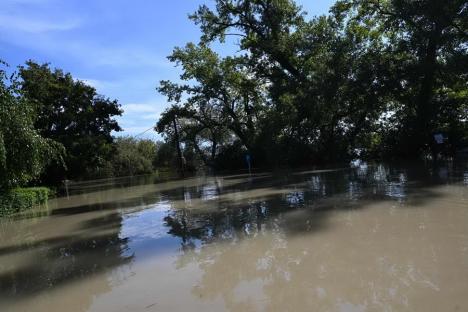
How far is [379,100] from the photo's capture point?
85.5 feet

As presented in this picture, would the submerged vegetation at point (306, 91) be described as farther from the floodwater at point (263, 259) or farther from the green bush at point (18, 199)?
the floodwater at point (263, 259)

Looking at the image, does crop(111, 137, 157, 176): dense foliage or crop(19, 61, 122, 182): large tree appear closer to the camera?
crop(19, 61, 122, 182): large tree

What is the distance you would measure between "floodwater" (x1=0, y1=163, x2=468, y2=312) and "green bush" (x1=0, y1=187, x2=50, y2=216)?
4952 mm

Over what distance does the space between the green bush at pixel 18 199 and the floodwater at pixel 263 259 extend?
4952 millimetres

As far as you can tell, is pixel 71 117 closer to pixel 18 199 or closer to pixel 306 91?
pixel 18 199

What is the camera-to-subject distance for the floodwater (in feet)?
15.6

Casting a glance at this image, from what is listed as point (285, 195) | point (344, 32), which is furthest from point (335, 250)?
point (344, 32)

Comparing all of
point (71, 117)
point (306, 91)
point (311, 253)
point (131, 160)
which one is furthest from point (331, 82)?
point (131, 160)

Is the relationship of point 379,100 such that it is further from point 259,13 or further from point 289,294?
point 289,294

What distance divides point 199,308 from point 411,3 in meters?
21.6

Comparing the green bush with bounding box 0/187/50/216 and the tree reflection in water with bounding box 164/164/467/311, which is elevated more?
the green bush with bounding box 0/187/50/216

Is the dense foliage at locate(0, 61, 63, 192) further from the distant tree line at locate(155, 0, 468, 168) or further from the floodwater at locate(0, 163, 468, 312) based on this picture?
the distant tree line at locate(155, 0, 468, 168)

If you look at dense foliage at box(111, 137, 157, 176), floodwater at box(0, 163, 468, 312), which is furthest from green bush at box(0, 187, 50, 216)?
dense foliage at box(111, 137, 157, 176)

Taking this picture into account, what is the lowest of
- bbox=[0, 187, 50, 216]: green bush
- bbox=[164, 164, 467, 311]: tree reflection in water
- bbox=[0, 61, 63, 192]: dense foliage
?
bbox=[164, 164, 467, 311]: tree reflection in water
